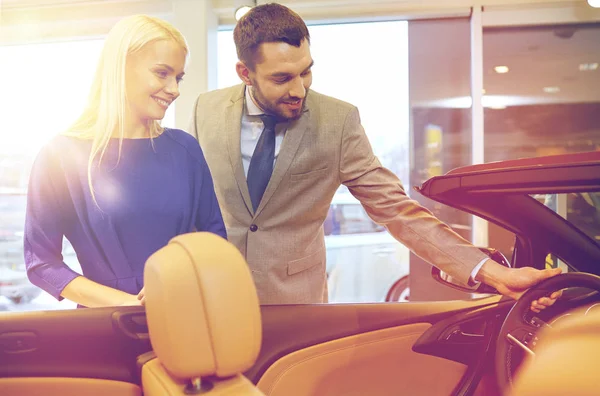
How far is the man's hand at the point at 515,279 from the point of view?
3.38 ft

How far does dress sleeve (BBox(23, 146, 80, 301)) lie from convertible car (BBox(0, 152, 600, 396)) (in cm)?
8

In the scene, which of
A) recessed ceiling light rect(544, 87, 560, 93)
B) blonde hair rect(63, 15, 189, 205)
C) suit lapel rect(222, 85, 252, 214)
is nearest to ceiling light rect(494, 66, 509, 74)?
recessed ceiling light rect(544, 87, 560, 93)

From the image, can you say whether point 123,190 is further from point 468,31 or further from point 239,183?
point 468,31

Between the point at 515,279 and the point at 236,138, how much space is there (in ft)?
2.91

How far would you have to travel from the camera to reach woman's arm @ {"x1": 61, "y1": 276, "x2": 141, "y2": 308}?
45.9 inches

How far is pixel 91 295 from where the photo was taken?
1166 mm

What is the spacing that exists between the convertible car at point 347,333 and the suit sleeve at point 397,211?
0.30ft

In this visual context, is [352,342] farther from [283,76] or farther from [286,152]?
[283,76]

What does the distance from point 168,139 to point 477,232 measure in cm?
325

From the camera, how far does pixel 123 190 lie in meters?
1.24

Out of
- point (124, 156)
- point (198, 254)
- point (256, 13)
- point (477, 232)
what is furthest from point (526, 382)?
point (477, 232)

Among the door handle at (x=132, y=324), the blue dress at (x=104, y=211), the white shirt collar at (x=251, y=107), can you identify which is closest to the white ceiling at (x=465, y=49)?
the white shirt collar at (x=251, y=107)

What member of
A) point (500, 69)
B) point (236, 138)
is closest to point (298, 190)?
point (236, 138)

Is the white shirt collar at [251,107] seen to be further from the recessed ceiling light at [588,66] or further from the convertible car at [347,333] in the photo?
the recessed ceiling light at [588,66]
